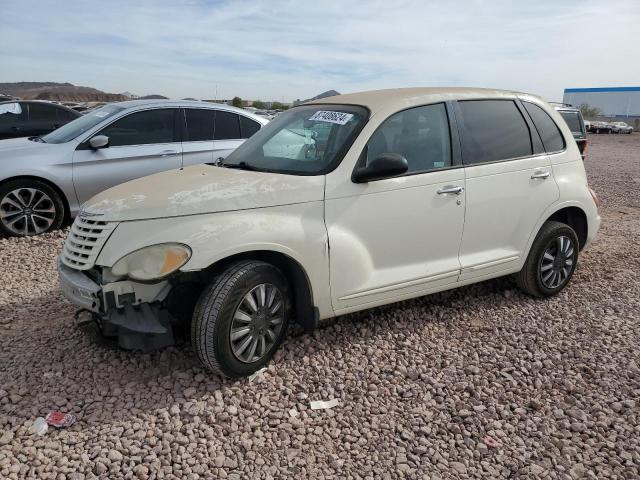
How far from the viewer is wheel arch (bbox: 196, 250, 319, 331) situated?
131 inches

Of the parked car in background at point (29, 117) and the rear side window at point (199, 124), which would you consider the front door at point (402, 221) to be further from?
the parked car in background at point (29, 117)

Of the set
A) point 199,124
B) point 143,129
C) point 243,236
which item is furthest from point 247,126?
point 243,236

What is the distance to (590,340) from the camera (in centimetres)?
406

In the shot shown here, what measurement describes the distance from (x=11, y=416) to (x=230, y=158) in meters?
2.34

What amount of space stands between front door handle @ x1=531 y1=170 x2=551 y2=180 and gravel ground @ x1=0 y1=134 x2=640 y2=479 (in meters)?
1.13

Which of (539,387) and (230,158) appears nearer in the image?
(539,387)

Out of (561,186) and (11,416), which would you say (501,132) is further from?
(11,416)

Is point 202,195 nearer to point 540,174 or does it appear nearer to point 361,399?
point 361,399

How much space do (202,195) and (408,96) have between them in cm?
178

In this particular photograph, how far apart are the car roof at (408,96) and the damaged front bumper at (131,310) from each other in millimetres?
2006

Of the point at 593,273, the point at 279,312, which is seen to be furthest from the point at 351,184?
the point at 593,273

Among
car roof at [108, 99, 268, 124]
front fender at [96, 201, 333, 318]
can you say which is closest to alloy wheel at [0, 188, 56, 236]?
car roof at [108, 99, 268, 124]

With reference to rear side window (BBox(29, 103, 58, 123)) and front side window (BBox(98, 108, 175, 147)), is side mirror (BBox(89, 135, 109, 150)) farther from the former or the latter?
rear side window (BBox(29, 103, 58, 123))

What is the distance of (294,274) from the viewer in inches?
139
